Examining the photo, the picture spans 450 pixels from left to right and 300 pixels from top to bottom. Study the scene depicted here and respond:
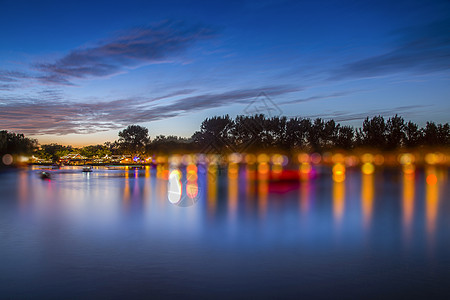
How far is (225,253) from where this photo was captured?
552 inches

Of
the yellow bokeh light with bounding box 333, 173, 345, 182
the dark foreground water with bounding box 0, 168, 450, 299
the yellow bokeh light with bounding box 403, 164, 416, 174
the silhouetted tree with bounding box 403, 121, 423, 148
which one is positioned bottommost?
the yellow bokeh light with bounding box 403, 164, 416, 174

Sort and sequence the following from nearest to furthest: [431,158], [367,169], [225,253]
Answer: [225,253] → [367,169] → [431,158]

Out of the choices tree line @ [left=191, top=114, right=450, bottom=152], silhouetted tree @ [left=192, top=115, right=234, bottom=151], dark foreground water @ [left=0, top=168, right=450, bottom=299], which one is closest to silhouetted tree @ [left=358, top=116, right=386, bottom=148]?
tree line @ [left=191, top=114, right=450, bottom=152]

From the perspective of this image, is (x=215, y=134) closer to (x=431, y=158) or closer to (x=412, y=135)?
(x=412, y=135)

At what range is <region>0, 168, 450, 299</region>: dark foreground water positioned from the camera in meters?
10.1

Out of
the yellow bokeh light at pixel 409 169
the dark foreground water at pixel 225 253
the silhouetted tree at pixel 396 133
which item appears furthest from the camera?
the silhouetted tree at pixel 396 133

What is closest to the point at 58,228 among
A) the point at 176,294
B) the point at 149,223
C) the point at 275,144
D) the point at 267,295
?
the point at 149,223

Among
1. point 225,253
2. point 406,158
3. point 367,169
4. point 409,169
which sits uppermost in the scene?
point 406,158

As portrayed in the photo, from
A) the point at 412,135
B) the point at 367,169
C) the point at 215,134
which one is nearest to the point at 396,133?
the point at 412,135

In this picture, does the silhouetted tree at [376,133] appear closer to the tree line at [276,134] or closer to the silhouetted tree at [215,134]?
the tree line at [276,134]

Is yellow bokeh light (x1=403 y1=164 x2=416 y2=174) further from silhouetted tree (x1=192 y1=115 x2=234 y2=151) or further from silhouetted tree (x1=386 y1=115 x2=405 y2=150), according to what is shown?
silhouetted tree (x1=192 y1=115 x2=234 y2=151)

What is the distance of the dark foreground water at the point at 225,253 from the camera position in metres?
10.1

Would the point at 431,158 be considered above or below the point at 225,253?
above

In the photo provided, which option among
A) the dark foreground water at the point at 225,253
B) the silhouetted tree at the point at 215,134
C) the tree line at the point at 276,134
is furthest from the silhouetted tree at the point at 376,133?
the dark foreground water at the point at 225,253
